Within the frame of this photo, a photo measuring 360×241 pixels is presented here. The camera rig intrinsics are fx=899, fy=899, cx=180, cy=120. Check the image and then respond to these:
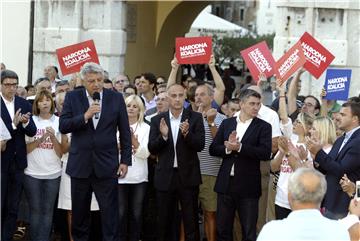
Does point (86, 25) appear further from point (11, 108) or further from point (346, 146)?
point (346, 146)

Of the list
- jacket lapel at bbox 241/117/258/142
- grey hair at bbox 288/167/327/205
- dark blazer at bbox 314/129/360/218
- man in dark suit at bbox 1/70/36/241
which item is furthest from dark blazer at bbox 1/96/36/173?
grey hair at bbox 288/167/327/205

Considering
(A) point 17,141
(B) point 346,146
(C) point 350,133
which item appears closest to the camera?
(B) point 346,146

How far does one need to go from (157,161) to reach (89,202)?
3.58 feet

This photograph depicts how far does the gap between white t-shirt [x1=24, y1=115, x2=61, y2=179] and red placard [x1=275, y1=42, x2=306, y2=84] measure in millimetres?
2884

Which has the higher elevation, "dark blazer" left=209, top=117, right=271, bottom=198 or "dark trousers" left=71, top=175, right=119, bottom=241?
"dark blazer" left=209, top=117, right=271, bottom=198

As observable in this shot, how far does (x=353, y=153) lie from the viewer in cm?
812

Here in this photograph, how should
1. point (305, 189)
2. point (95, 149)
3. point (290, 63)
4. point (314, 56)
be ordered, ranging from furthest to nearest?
point (314, 56), point (290, 63), point (95, 149), point (305, 189)

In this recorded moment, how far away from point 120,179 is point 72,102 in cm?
127

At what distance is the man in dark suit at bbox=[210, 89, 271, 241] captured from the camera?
369 inches

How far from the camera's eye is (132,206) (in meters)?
10.1

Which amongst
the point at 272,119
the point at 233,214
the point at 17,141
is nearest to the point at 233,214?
the point at 233,214

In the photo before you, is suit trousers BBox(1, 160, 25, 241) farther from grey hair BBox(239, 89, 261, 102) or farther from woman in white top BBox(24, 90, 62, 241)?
grey hair BBox(239, 89, 261, 102)

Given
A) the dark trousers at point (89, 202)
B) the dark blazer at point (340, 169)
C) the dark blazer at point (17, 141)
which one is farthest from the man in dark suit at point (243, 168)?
the dark blazer at point (17, 141)

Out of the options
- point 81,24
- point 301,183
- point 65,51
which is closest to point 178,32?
point 81,24
